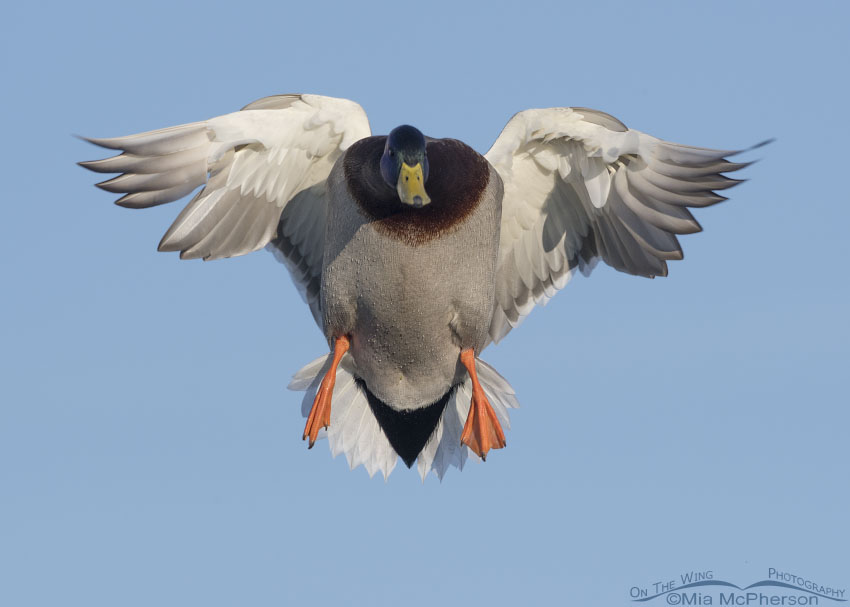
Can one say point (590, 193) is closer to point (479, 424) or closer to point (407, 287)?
point (407, 287)

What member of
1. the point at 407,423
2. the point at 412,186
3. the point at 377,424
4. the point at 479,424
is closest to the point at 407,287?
the point at 412,186

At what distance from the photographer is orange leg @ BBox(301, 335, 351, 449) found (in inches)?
314

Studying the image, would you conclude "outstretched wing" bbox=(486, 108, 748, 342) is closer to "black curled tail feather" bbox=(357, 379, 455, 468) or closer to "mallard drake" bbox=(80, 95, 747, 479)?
"mallard drake" bbox=(80, 95, 747, 479)

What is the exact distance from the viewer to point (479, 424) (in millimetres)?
8180

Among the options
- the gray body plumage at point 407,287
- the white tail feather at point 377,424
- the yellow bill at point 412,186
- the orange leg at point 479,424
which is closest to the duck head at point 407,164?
the yellow bill at point 412,186

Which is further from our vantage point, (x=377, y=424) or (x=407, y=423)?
(x=377, y=424)

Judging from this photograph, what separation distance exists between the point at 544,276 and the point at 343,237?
1.69m

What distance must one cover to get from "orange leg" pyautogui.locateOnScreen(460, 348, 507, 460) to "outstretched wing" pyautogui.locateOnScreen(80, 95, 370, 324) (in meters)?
1.33

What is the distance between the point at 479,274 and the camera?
312 inches

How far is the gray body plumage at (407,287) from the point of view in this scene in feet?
25.2

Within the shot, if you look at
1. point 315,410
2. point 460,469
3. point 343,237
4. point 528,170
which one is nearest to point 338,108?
point 343,237

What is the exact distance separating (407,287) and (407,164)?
0.86m

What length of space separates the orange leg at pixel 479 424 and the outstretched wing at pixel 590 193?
0.89 metres

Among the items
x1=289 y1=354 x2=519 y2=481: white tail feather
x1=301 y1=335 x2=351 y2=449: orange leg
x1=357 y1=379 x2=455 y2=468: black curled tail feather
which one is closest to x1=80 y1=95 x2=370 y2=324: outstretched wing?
x1=301 y1=335 x2=351 y2=449: orange leg
